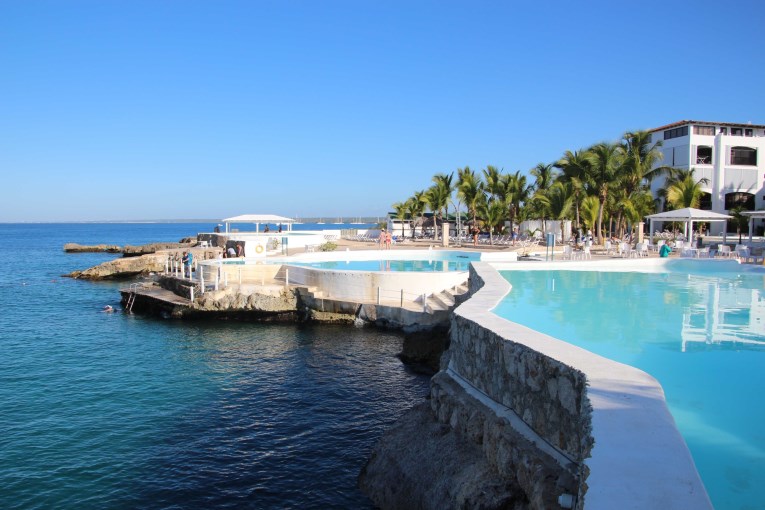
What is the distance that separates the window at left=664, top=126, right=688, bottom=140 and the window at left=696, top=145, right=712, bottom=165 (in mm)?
1722

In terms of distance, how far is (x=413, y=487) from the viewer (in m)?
7.57

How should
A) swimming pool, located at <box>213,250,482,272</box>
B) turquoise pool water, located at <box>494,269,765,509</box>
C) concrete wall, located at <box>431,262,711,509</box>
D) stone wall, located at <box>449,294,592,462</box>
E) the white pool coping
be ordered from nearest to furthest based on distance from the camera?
the white pool coping → concrete wall, located at <box>431,262,711,509</box> → turquoise pool water, located at <box>494,269,765,509</box> → stone wall, located at <box>449,294,592,462</box> → swimming pool, located at <box>213,250,482,272</box>

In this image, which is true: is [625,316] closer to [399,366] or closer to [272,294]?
[399,366]

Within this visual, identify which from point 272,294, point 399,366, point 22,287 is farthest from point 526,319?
point 22,287

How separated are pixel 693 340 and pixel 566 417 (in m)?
4.43

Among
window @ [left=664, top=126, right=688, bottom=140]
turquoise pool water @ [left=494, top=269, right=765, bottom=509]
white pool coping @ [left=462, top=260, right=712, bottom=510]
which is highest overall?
window @ [left=664, top=126, right=688, bottom=140]

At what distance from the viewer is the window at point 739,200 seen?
45719mm

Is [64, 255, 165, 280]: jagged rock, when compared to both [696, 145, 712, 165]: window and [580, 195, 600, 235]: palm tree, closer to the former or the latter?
[580, 195, 600, 235]: palm tree

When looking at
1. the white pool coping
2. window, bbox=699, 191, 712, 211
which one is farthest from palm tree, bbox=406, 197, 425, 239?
the white pool coping

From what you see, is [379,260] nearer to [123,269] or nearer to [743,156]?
[123,269]

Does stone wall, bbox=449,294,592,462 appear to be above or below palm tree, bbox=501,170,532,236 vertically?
below

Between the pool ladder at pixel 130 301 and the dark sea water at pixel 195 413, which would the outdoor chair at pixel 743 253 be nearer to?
the dark sea water at pixel 195 413

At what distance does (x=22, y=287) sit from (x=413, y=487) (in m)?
38.8

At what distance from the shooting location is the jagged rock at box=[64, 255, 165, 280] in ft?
139
